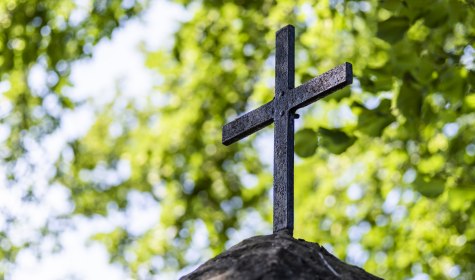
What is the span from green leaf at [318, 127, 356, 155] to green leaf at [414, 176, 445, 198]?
0.53 metres

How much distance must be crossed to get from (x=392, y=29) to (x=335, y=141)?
70 cm

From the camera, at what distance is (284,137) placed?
3238mm

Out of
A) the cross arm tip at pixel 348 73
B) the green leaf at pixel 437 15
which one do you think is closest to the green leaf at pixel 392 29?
the green leaf at pixel 437 15

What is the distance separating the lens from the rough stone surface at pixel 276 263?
249 cm

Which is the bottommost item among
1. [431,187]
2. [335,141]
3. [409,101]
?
[431,187]

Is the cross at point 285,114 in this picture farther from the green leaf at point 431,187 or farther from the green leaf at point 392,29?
the green leaf at point 431,187

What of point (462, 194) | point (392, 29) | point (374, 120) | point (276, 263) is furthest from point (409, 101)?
point (276, 263)

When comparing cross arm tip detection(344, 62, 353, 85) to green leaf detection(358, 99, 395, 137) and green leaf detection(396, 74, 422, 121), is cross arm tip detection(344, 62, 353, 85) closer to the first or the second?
green leaf detection(358, 99, 395, 137)

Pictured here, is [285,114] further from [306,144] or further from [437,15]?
[437,15]

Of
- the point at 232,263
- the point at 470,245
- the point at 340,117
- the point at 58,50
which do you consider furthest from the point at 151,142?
the point at 232,263

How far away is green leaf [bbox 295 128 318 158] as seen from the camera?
4.75m

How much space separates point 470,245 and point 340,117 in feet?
14.5

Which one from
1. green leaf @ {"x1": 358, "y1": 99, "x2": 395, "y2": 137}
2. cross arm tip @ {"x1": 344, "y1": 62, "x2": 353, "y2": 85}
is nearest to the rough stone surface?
cross arm tip @ {"x1": 344, "y1": 62, "x2": 353, "y2": 85}

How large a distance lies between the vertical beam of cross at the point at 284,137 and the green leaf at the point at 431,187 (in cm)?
188
